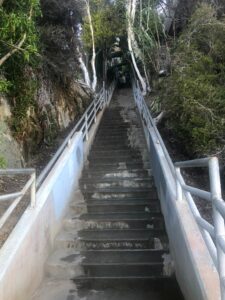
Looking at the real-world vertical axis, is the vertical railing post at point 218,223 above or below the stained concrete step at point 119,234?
above

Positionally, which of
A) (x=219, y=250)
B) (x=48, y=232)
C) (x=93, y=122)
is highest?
(x=93, y=122)

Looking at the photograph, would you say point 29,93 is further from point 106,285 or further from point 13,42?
point 106,285

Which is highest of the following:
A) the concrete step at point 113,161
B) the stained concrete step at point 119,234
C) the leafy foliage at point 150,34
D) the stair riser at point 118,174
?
the leafy foliage at point 150,34

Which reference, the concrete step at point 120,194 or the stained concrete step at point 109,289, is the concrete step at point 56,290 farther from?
the concrete step at point 120,194

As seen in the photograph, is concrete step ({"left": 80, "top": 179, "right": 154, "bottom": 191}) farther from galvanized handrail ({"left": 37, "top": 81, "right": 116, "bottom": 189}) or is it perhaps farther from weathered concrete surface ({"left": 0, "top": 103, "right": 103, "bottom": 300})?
galvanized handrail ({"left": 37, "top": 81, "right": 116, "bottom": 189})

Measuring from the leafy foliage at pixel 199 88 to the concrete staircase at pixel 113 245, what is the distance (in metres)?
1.34

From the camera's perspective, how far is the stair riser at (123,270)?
5336mm

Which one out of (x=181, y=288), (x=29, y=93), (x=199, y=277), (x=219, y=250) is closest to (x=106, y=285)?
(x=181, y=288)

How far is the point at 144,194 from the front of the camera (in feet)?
25.5

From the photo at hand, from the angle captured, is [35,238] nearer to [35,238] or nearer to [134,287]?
[35,238]

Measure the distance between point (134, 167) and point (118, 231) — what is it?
10.5 feet

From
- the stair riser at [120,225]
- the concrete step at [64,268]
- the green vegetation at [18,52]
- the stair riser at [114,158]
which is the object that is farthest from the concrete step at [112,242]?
the stair riser at [114,158]

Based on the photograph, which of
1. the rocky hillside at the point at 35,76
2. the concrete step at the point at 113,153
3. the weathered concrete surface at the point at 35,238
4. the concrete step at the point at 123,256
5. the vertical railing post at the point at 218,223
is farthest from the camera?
the concrete step at the point at 113,153

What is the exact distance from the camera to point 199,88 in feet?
29.6
